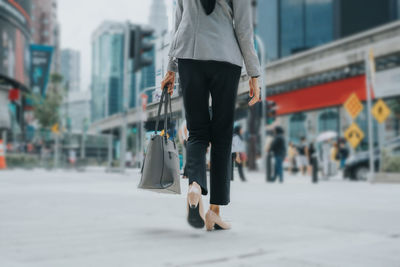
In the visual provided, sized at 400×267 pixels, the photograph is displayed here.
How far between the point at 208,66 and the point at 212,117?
24 cm

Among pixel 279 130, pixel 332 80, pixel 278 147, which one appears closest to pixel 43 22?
pixel 332 80

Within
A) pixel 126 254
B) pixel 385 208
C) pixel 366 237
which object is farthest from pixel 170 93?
pixel 385 208

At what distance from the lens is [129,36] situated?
9500mm

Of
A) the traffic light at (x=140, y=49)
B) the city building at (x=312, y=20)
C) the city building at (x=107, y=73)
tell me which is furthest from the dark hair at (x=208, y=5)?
the city building at (x=107, y=73)

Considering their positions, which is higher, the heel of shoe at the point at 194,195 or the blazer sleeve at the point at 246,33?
→ the blazer sleeve at the point at 246,33

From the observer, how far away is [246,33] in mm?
2014

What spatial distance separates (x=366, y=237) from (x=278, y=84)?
74.5 ft

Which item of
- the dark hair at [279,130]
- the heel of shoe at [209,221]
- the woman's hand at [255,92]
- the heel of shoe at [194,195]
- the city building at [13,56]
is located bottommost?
the heel of shoe at [209,221]

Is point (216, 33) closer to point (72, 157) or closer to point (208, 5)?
point (208, 5)

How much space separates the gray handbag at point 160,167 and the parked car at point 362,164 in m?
14.3

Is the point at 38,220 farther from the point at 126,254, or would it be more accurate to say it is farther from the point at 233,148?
the point at 233,148

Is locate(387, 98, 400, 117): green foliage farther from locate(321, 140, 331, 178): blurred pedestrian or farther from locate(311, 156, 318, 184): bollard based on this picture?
locate(311, 156, 318, 184): bollard

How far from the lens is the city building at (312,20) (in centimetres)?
4375

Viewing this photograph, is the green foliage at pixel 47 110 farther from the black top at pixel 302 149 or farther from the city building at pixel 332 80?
the black top at pixel 302 149
